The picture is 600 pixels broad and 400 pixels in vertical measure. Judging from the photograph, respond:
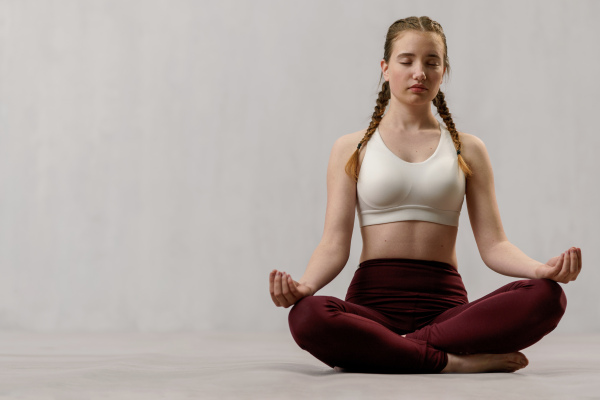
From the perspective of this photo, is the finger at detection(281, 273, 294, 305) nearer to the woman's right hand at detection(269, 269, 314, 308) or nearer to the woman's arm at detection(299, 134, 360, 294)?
the woman's right hand at detection(269, 269, 314, 308)

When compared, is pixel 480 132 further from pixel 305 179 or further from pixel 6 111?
pixel 6 111

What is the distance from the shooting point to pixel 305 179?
386 cm

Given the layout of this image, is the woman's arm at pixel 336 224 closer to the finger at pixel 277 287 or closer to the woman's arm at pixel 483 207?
the finger at pixel 277 287

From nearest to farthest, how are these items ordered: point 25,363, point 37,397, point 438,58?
point 37,397 → point 438,58 → point 25,363

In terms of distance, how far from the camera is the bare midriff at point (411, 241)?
2072 mm

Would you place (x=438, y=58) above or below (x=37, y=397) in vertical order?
above

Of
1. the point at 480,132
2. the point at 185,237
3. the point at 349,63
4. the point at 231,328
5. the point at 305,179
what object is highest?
the point at 349,63

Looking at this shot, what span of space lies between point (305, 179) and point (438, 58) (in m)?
1.81

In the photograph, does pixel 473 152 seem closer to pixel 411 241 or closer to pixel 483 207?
pixel 483 207

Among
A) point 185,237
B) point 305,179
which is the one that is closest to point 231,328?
point 185,237

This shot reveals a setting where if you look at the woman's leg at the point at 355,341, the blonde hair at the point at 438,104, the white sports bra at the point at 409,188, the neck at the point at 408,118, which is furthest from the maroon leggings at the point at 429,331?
the neck at the point at 408,118

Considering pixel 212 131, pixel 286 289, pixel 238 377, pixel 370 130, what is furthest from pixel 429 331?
pixel 212 131

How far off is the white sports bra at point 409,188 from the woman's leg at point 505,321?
0.97ft

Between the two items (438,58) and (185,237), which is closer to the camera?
(438,58)
